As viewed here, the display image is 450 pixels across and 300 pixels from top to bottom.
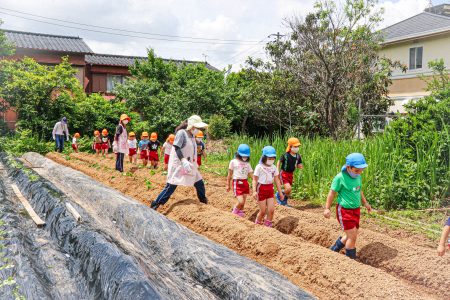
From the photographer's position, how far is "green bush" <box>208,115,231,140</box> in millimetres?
20095

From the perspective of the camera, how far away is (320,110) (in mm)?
14758

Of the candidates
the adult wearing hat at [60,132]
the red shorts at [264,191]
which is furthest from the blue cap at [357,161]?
the adult wearing hat at [60,132]

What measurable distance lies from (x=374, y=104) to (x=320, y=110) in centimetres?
216

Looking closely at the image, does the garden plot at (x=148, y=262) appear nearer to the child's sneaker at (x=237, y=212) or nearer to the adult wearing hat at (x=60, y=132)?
the child's sneaker at (x=237, y=212)

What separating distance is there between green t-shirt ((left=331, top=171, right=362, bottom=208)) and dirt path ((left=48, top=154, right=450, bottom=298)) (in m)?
0.60

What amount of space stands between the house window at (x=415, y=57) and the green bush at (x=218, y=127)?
28.4 ft

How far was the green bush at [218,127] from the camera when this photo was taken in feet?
65.9

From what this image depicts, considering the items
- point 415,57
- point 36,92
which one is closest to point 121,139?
point 36,92

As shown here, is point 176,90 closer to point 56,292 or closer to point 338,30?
point 338,30

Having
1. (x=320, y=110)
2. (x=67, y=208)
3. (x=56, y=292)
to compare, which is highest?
(x=320, y=110)

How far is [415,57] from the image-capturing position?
63.7 feet

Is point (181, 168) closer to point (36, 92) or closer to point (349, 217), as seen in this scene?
point (349, 217)

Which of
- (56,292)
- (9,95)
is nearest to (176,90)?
(9,95)

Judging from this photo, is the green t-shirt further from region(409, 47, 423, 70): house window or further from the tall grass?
region(409, 47, 423, 70): house window
